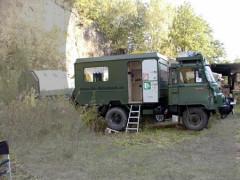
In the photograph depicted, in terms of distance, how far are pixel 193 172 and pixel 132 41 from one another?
959 inches

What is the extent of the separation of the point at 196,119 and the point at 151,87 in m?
1.96

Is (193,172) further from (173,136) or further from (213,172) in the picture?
(173,136)

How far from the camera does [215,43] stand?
150 feet

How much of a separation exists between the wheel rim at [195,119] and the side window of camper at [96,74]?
3.37 meters

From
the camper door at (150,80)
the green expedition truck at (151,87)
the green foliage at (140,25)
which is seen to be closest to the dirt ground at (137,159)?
the green expedition truck at (151,87)

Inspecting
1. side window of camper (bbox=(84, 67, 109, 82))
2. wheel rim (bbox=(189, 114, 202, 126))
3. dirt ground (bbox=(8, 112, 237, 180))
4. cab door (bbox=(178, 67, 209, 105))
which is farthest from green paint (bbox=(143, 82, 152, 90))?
dirt ground (bbox=(8, 112, 237, 180))

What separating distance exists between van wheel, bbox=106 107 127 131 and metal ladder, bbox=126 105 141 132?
225 mm

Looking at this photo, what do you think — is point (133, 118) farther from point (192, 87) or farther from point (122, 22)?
point (122, 22)

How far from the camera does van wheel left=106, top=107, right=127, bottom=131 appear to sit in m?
10.2

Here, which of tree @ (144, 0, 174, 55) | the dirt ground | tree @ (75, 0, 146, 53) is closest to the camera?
the dirt ground

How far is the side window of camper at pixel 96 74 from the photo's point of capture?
10367 mm

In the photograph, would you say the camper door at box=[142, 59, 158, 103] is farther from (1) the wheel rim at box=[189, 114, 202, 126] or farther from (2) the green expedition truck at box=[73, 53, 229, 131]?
(1) the wheel rim at box=[189, 114, 202, 126]

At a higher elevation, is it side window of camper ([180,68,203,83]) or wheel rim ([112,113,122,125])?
side window of camper ([180,68,203,83])

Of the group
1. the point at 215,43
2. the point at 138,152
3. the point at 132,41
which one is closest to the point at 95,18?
the point at 132,41
